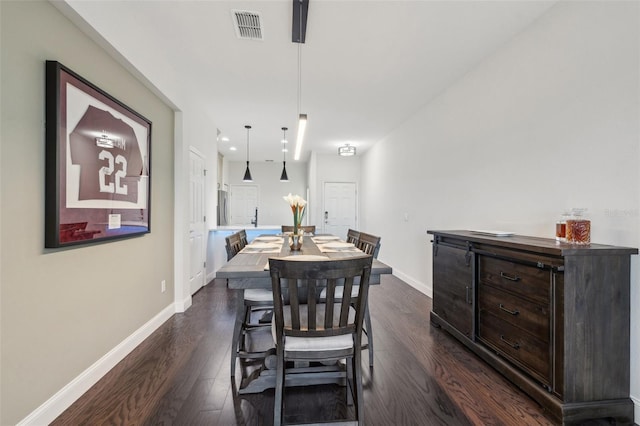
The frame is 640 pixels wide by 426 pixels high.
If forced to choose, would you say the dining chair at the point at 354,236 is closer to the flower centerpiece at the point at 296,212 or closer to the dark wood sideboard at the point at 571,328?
the flower centerpiece at the point at 296,212

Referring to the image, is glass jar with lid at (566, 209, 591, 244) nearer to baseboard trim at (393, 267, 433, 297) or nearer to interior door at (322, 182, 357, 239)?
baseboard trim at (393, 267, 433, 297)

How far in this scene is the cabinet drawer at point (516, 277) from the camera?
5.51 feet

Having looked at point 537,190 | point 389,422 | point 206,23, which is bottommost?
point 389,422

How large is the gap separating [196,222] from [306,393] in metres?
2.90

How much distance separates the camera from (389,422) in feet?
5.09

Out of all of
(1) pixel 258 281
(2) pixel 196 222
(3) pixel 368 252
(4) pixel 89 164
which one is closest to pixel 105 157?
(4) pixel 89 164

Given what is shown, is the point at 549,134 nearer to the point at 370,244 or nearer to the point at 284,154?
the point at 370,244

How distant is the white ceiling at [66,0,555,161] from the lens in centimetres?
209

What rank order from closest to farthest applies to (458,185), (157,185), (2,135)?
(2,135), (157,185), (458,185)

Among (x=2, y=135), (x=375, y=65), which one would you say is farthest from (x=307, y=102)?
(x=2, y=135)

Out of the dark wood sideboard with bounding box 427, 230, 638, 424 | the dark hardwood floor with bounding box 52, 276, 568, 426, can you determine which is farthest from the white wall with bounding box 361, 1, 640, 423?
the dark hardwood floor with bounding box 52, 276, 568, 426

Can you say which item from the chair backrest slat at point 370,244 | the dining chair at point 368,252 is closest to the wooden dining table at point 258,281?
the dining chair at point 368,252

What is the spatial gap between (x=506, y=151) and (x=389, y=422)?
236 centimetres

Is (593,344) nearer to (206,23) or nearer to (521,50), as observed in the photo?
(521,50)
